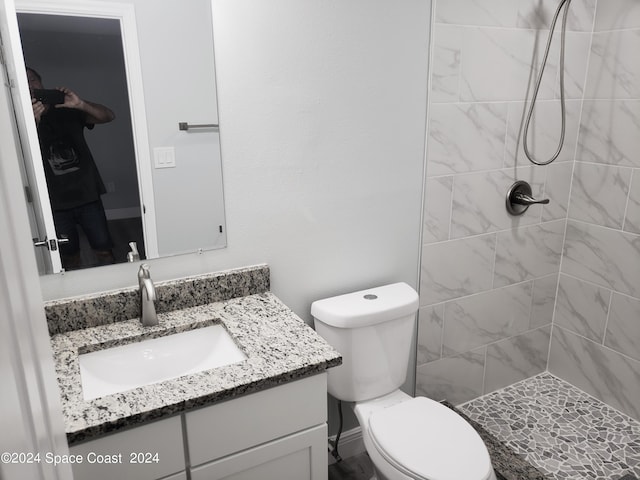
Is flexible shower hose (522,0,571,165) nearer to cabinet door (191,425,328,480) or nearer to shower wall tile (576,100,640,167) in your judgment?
shower wall tile (576,100,640,167)

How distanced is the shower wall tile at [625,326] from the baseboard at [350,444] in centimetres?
127

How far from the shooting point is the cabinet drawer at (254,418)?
119cm

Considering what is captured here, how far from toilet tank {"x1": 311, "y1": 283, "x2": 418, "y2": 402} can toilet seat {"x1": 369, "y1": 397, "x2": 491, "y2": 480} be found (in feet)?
0.43

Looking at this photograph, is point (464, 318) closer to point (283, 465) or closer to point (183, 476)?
point (283, 465)

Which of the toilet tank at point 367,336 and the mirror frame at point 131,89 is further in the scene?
the toilet tank at point 367,336

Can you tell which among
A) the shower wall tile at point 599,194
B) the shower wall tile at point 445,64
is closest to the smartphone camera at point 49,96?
the shower wall tile at point 445,64

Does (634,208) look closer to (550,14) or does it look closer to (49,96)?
(550,14)

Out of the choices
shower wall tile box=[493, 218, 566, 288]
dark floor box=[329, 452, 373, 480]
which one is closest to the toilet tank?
dark floor box=[329, 452, 373, 480]

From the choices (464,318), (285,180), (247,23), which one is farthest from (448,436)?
(247,23)

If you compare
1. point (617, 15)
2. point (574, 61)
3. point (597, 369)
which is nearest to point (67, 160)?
point (574, 61)

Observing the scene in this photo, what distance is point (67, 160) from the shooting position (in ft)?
4.42

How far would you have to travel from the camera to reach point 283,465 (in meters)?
1.34

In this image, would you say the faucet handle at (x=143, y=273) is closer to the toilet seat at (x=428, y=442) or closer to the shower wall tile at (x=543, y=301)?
the toilet seat at (x=428, y=442)

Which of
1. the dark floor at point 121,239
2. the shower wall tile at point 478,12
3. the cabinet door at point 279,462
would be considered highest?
the shower wall tile at point 478,12
